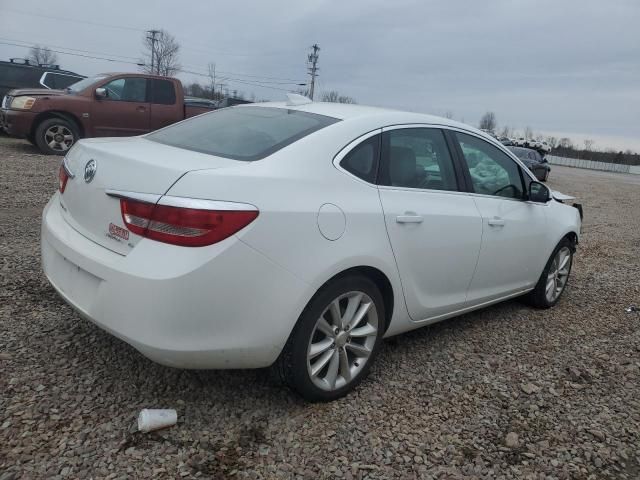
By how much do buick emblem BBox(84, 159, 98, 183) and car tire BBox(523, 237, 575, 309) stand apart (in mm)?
3568

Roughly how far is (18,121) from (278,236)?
371 inches

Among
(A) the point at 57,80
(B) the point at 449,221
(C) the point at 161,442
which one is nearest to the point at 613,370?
(B) the point at 449,221

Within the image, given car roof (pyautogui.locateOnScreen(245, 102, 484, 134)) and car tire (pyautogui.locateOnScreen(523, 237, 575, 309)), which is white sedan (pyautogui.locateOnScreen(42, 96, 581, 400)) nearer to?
car roof (pyautogui.locateOnScreen(245, 102, 484, 134))

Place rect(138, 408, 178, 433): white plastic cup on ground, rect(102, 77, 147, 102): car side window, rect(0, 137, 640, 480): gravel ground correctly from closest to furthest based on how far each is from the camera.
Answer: rect(0, 137, 640, 480): gravel ground, rect(138, 408, 178, 433): white plastic cup on ground, rect(102, 77, 147, 102): car side window

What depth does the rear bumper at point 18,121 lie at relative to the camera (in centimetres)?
993

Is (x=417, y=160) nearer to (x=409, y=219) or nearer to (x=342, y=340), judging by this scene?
(x=409, y=219)

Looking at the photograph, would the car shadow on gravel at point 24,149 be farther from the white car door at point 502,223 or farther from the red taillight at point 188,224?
the red taillight at point 188,224

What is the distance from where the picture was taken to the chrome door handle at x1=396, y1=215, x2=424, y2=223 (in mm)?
2991

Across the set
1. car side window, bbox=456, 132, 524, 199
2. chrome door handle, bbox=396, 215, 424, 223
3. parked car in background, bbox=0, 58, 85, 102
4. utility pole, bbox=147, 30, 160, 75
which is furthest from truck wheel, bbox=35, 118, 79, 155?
utility pole, bbox=147, 30, 160, 75

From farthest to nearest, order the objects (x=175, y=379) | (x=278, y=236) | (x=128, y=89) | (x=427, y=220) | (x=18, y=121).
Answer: (x=128, y=89)
(x=18, y=121)
(x=427, y=220)
(x=175, y=379)
(x=278, y=236)

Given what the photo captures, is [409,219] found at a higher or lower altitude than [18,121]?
higher

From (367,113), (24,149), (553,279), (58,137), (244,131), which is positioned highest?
(367,113)

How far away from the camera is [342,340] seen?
285 centimetres

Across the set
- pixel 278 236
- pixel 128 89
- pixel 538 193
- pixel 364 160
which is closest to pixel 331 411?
pixel 278 236
